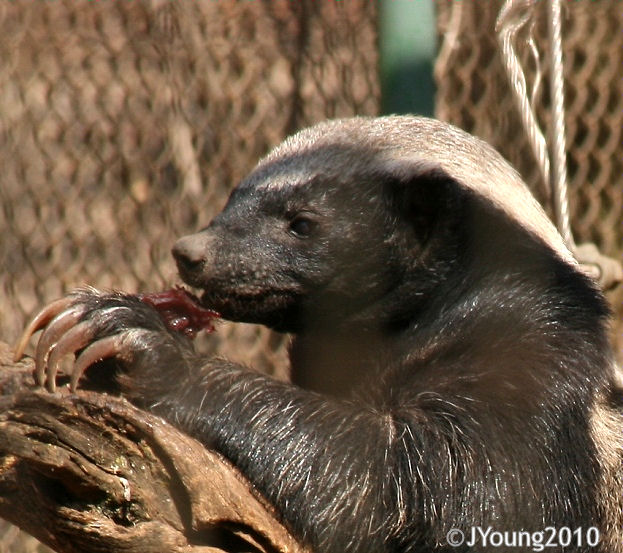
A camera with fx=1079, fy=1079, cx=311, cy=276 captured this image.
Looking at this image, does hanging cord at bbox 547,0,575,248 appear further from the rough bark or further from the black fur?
the rough bark

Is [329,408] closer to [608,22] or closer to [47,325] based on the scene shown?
[47,325]

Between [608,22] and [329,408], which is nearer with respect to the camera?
[329,408]

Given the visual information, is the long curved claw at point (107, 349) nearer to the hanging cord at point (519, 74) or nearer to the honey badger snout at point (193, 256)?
the honey badger snout at point (193, 256)

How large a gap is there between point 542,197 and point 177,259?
14.3 ft

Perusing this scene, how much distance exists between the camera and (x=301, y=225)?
131 inches

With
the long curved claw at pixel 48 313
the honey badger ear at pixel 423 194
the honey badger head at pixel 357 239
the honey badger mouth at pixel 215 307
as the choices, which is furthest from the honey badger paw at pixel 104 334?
the honey badger ear at pixel 423 194

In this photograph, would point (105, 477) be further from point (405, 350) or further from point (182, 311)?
point (405, 350)

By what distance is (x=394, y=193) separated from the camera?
340 centimetres

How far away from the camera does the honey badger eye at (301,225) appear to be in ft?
10.9

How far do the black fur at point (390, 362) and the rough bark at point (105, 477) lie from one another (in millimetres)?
323

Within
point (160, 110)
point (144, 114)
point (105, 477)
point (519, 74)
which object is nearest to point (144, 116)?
point (144, 114)

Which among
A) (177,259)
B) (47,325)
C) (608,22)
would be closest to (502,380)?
(177,259)

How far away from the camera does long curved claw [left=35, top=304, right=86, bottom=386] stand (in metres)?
2.69

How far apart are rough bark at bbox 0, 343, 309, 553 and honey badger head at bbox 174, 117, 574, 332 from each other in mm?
832
